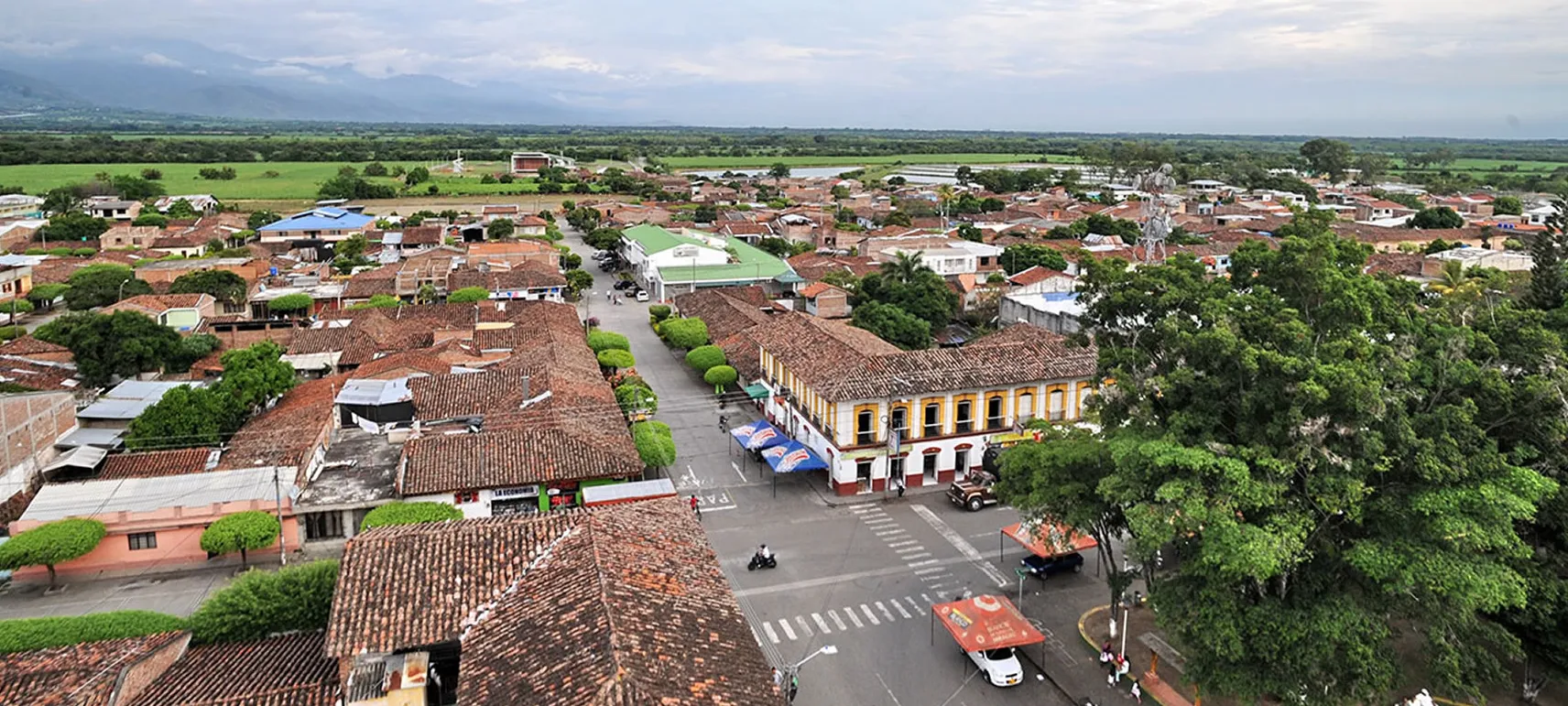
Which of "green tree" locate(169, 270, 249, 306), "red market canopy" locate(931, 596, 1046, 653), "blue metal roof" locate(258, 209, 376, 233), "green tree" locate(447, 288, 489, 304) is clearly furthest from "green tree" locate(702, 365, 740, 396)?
"blue metal roof" locate(258, 209, 376, 233)

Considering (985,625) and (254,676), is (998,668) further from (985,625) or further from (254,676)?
(254,676)

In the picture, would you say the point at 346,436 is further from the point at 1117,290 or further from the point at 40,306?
the point at 40,306

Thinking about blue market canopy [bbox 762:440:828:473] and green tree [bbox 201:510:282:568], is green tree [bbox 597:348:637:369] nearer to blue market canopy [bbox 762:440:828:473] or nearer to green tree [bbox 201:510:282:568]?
blue market canopy [bbox 762:440:828:473]

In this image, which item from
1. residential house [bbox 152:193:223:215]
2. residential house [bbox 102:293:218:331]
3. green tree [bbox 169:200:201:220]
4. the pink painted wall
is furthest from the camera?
residential house [bbox 152:193:223:215]

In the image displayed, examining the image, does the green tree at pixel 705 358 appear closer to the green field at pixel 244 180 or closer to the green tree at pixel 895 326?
the green tree at pixel 895 326

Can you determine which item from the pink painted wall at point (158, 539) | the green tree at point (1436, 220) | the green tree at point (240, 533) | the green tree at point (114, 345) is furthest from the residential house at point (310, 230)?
the green tree at point (1436, 220)

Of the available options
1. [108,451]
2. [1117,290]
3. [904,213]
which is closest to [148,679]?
[108,451]

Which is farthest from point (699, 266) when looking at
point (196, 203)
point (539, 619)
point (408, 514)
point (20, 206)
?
point (20, 206)
